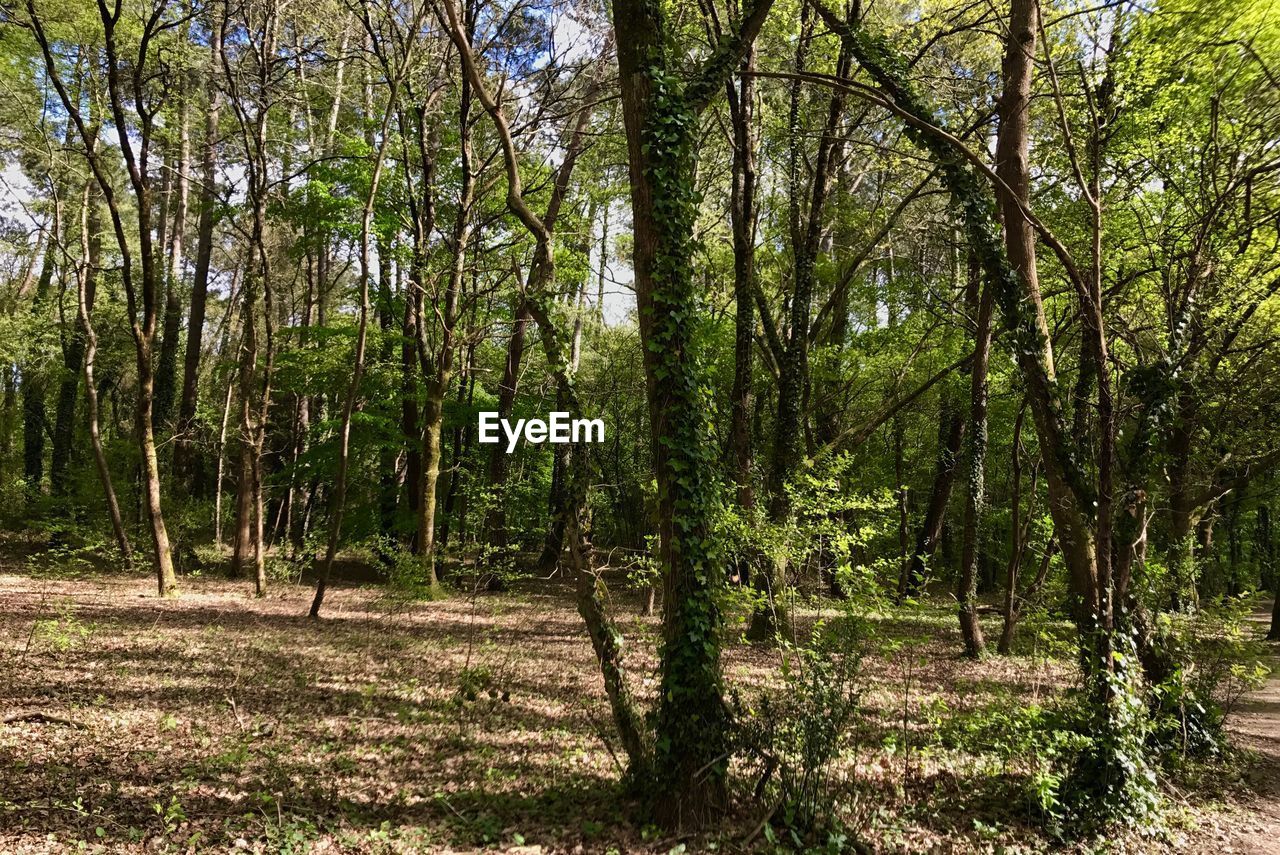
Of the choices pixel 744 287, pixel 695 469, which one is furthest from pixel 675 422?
pixel 744 287

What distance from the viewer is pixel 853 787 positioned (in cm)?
520

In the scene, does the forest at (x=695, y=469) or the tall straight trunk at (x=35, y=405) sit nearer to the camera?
the forest at (x=695, y=469)

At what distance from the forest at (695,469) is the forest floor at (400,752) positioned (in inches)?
2.2

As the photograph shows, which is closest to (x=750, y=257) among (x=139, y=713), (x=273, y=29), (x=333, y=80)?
(x=273, y=29)

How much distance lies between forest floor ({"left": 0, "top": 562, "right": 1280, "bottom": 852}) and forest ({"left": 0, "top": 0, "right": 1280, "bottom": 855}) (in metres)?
0.06

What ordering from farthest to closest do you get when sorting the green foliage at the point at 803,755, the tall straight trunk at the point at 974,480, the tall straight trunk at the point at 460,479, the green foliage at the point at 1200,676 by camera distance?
1. the tall straight trunk at the point at 460,479
2. the tall straight trunk at the point at 974,480
3. the green foliage at the point at 1200,676
4. the green foliage at the point at 803,755

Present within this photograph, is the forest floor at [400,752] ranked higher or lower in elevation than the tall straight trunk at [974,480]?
lower

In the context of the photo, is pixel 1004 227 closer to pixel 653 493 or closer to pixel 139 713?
pixel 653 493

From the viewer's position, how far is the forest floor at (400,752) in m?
4.57

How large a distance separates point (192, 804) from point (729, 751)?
3.68m

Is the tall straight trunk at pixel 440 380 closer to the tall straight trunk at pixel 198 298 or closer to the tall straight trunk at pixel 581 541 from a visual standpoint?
the tall straight trunk at pixel 198 298

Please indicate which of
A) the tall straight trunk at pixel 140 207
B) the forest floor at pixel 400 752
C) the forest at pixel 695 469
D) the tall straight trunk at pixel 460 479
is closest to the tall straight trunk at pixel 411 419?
the forest at pixel 695 469

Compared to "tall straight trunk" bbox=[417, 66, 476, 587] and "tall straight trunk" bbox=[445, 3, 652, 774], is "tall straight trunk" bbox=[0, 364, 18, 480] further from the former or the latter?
"tall straight trunk" bbox=[445, 3, 652, 774]

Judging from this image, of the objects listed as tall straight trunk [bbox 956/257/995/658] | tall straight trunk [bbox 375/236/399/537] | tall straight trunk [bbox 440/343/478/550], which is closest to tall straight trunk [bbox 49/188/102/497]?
tall straight trunk [bbox 375/236/399/537]
